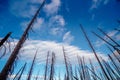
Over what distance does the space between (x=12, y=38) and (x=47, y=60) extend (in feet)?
99.8

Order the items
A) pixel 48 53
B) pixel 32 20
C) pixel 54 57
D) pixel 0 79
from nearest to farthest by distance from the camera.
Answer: pixel 0 79, pixel 32 20, pixel 54 57, pixel 48 53

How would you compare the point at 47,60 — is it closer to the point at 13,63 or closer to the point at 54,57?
the point at 54,57

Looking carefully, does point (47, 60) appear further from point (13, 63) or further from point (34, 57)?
point (13, 63)

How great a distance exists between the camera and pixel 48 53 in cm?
3700

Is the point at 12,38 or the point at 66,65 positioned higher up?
the point at 66,65

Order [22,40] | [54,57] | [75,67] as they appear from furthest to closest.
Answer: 1. [75,67]
2. [54,57]
3. [22,40]

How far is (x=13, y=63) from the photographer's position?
18.5 ft

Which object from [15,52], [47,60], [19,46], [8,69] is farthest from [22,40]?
[47,60]

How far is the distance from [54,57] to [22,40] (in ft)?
93.4

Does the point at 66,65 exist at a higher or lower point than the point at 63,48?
lower

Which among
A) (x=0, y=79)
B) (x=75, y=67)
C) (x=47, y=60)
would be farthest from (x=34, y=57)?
(x=0, y=79)

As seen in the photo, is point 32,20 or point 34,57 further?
point 34,57

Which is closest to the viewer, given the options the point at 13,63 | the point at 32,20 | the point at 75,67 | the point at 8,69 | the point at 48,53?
the point at 8,69

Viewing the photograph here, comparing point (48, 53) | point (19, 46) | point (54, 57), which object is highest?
point (48, 53)
